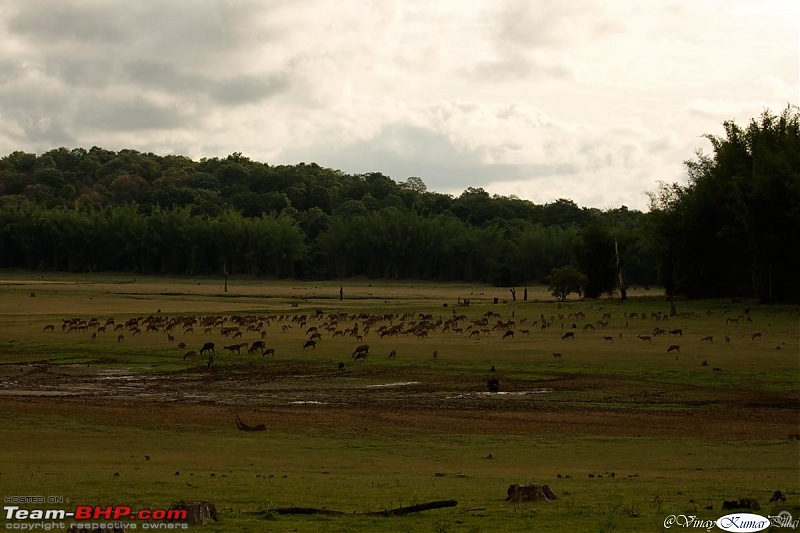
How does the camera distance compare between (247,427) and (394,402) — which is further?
(394,402)

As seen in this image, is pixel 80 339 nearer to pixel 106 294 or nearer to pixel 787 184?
pixel 787 184

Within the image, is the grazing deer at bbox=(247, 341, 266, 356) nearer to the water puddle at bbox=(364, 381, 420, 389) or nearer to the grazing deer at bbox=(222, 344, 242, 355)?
the grazing deer at bbox=(222, 344, 242, 355)

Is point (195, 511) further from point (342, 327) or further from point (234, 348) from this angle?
point (342, 327)

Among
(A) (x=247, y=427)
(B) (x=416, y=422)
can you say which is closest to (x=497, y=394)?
(B) (x=416, y=422)

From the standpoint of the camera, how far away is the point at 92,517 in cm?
1156

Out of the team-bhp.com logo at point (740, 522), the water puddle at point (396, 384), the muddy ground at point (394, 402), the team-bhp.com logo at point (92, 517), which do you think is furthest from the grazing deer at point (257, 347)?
the team-bhp.com logo at point (740, 522)

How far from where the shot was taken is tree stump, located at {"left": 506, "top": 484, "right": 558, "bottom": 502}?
12602 millimetres

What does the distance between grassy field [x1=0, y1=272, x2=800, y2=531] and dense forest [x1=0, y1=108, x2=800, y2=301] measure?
1730 centimetres

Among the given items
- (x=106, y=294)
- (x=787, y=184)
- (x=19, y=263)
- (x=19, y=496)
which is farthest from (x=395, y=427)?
(x=19, y=263)

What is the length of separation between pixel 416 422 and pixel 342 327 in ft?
81.6

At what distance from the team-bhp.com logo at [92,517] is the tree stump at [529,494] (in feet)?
13.7

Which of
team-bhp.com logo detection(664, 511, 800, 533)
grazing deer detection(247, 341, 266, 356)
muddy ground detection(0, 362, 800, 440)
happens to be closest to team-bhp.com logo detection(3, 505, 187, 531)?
team-bhp.com logo detection(664, 511, 800, 533)

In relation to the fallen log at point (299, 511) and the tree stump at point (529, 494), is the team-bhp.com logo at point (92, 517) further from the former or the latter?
the tree stump at point (529, 494)

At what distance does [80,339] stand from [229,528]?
108 ft
